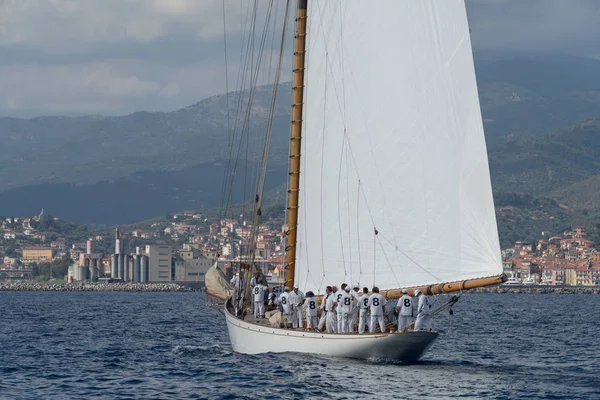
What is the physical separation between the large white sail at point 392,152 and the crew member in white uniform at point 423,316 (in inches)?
42.7

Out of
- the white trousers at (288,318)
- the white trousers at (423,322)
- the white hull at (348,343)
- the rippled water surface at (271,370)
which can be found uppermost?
the white trousers at (288,318)

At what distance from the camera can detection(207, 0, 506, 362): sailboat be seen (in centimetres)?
4056

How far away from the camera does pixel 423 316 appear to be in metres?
41.0

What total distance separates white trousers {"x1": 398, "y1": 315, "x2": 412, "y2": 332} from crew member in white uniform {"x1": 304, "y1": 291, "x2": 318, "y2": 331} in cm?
381

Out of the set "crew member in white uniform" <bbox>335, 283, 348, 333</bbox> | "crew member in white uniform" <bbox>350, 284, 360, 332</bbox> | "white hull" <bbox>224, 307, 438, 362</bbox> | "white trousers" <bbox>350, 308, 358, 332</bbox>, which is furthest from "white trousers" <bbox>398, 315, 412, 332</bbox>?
"crew member in white uniform" <bbox>335, 283, 348, 333</bbox>

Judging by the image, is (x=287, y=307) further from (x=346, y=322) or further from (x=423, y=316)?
(x=423, y=316)

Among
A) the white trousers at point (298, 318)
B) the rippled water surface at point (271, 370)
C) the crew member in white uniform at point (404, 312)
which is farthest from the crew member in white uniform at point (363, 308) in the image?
the white trousers at point (298, 318)

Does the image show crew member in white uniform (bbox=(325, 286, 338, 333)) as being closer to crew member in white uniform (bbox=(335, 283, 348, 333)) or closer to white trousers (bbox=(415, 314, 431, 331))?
crew member in white uniform (bbox=(335, 283, 348, 333))

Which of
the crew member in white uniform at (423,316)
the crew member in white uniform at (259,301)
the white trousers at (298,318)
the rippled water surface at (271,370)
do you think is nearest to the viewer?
the rippled water surface at (271,370)

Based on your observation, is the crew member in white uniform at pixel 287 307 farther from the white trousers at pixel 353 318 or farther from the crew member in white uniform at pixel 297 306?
the white trousers at pixel 353 318

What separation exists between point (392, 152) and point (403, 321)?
6457 mm

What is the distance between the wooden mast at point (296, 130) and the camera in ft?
154

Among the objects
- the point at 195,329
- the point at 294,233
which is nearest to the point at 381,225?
the point at 294,233

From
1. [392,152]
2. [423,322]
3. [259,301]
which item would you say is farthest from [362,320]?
[259,301]
